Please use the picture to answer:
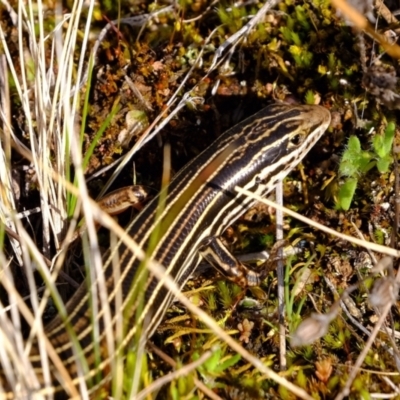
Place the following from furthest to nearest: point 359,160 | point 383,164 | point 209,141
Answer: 1. point 209,141
2. point 359,160
3. point 383,164

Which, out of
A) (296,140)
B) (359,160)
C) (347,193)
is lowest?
(347,193)

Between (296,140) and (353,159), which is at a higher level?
(296,140)

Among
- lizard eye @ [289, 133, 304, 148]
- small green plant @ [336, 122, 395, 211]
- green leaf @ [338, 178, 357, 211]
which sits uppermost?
lizard eye @ [289, 133, 304, 148]

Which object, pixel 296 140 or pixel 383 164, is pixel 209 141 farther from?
pixel 383 164

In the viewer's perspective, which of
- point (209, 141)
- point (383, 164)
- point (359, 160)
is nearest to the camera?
point (383, 164)

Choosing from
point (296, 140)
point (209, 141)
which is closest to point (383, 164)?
point (296, 140)

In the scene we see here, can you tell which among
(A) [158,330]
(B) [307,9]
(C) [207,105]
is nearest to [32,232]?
(A) [158,330]

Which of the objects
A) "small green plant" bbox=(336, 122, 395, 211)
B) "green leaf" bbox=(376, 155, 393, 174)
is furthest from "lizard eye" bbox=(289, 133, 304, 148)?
"green leaf" bbox=(376, 155, 393, 174)

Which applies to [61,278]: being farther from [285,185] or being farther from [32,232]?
[285,185]

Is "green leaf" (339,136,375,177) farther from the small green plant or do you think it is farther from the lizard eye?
the lizard eye
